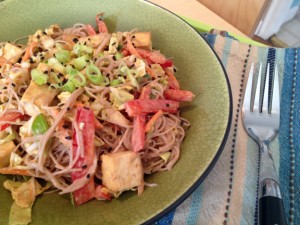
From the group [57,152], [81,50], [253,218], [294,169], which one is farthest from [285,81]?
[57,152]

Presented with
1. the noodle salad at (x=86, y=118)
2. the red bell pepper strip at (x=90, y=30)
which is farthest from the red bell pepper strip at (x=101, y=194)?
the red bell pepper strip at (x=90, y=30)

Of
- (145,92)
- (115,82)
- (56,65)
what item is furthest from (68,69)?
(145,92)

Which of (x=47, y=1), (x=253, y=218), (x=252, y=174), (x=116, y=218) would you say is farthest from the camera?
(x=47, y=1)

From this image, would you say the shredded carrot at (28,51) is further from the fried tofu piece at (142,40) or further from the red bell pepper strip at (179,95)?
the red bell pepper strip at (179,95)

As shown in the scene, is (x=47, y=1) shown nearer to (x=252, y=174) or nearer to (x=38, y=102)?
(x=38, y=102)

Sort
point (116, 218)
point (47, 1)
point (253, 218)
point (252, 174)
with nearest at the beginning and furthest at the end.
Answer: point (116, 218) → point (253, 218) → point (252, 174) → point (47, 1)

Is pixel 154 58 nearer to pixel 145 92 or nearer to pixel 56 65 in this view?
pixel 145 92
